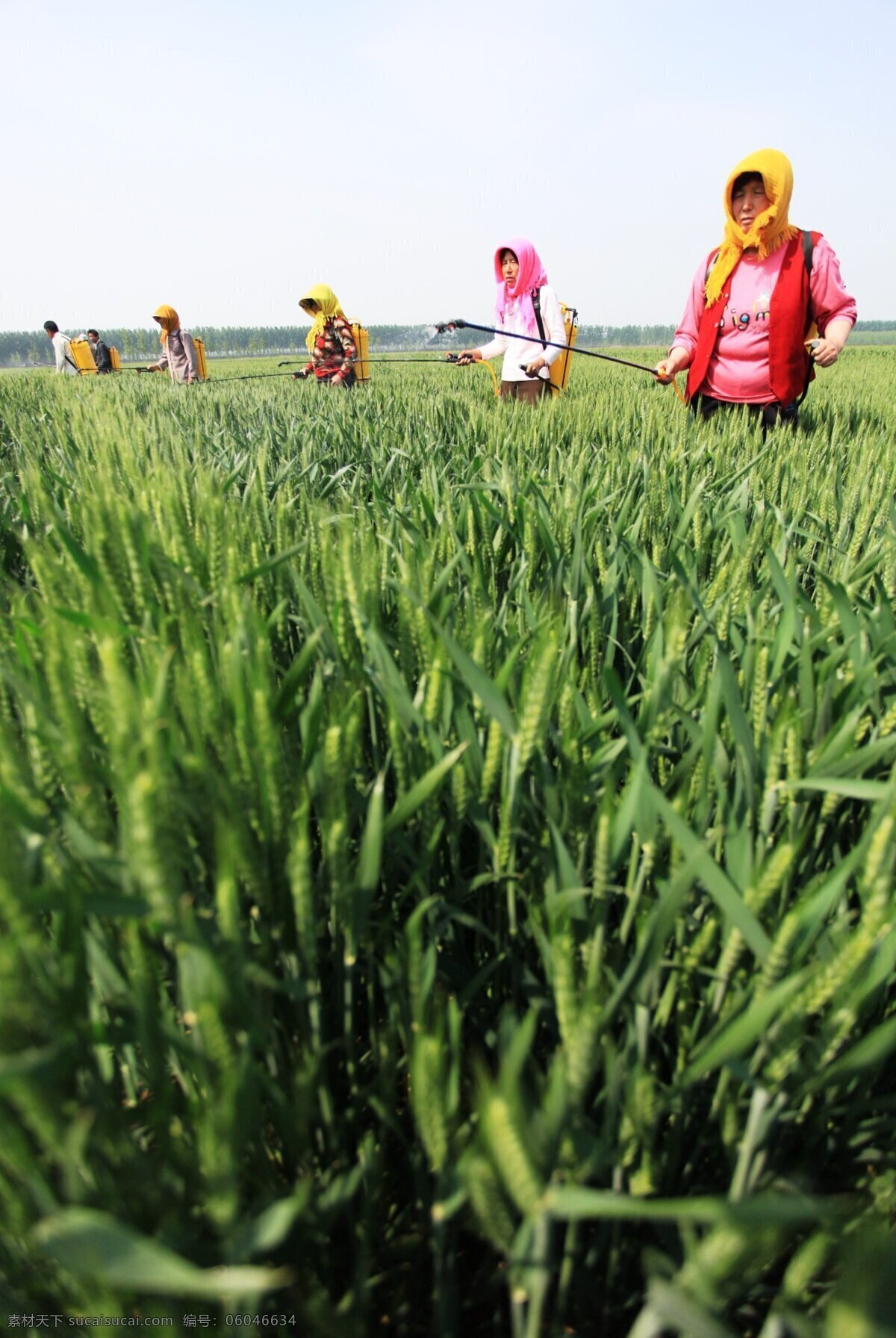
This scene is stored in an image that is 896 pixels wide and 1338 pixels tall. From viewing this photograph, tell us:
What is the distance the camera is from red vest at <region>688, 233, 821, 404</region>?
8.48ft

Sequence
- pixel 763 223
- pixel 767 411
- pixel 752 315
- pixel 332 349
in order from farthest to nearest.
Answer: pixel 332 349 → pixel 767 411 → pixel 752 315 → pixel 763 223

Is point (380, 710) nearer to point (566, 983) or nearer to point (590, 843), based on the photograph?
point (590, 843)

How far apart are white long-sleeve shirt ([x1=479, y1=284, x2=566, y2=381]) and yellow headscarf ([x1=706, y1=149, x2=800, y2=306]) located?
1.69m

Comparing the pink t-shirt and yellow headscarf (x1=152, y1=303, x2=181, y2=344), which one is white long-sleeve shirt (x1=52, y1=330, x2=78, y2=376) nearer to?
yellow headscarf (x1=152, y1=303, x2=181, y2=344)

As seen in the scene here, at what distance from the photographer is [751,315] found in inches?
106

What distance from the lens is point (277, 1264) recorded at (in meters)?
0.44

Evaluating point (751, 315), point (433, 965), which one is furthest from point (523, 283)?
point (433, 965)

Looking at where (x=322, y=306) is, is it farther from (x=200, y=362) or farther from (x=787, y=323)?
(x=200, y=362)

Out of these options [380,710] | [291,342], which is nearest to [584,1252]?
[380,710]

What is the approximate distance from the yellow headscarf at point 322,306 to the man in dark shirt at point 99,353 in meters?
5.90

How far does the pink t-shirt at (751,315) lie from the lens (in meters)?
2.61

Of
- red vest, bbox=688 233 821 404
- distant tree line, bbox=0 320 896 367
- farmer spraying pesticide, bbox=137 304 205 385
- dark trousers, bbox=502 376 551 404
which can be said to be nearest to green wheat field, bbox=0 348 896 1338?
red vest, bbox=688 233 821 404

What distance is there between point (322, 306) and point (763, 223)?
18.1ft

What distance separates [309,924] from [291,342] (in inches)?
Result: 3406
